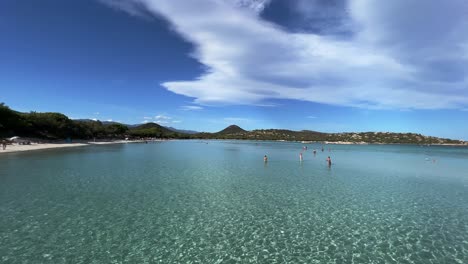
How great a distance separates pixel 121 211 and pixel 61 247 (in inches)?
208

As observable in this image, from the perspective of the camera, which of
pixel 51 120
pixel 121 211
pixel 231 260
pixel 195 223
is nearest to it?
pixel 231 260

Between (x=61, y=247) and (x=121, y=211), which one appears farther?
(x=121, y=211)

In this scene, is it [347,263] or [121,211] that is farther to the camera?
[121,211]

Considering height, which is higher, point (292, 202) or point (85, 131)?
point (85, 131)

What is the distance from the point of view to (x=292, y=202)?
1992 cm

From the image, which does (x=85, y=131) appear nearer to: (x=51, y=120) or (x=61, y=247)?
(x=51, y=120)

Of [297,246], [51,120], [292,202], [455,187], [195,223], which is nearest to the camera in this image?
[297,246]

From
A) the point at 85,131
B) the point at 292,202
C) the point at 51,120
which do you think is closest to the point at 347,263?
the point at 292,202

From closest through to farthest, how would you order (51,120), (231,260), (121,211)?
(231,260) < (121,211) < (51,120)

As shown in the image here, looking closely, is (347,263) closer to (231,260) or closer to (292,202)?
(231,260)

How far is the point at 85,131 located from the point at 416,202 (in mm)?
132728

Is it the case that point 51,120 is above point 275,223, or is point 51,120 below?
above

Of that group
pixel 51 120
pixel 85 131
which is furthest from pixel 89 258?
pixel 85 131

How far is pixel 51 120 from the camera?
334 ft
